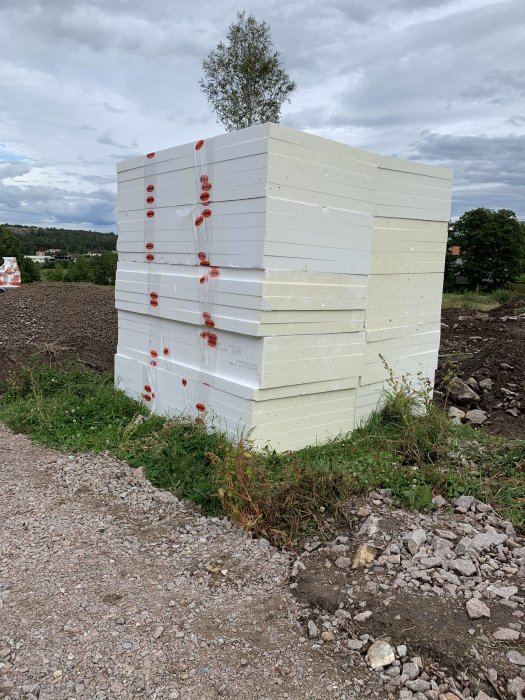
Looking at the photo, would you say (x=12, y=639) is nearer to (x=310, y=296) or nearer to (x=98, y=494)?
(x=98, y=494)

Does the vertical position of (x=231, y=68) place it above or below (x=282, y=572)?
above

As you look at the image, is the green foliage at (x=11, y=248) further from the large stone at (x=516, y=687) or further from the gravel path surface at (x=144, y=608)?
the large stone at (x=516, y=687)

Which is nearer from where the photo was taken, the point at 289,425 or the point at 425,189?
the point at 289,425

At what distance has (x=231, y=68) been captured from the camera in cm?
1786

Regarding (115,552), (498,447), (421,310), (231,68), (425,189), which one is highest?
(231,68)

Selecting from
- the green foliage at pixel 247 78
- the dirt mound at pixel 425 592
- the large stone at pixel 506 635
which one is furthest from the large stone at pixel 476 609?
the green foliage at pixel 247 78

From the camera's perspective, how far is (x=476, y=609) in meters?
2.83

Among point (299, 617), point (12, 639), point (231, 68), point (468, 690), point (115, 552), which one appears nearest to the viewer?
point (468, 690)

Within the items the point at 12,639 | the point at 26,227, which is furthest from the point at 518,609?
the point at 26,227

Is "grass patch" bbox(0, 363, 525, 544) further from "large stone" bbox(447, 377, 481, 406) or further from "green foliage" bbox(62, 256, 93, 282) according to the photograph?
"green foliage" bbox(62, 256, 93, 282)

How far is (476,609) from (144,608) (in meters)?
1.73

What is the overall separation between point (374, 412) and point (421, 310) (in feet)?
3.99

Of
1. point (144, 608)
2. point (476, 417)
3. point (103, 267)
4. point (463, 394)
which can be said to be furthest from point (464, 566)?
point (103, 267)

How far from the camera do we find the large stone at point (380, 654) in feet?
8.52
